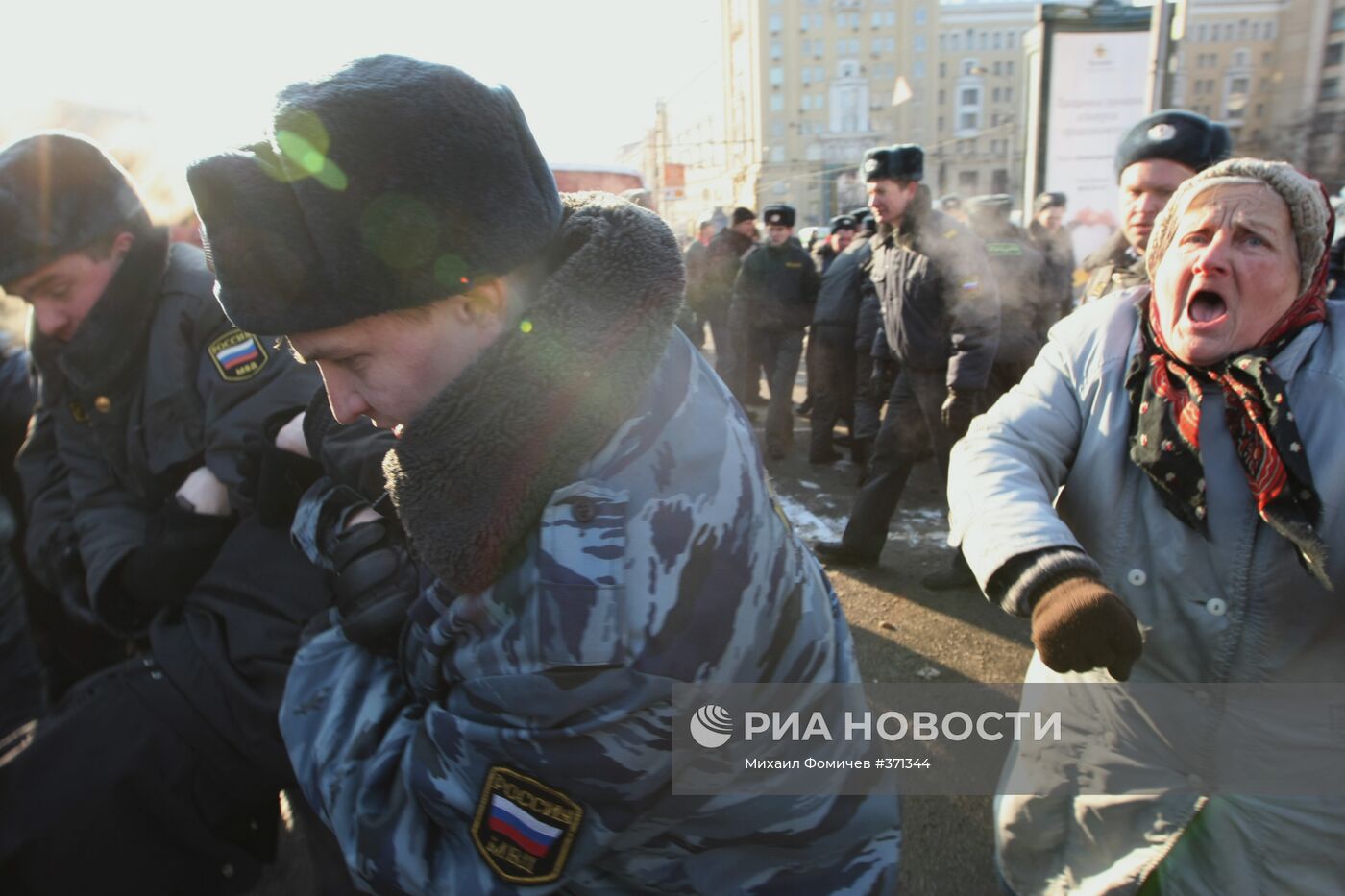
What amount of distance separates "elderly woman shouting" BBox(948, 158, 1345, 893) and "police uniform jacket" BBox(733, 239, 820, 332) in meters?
5.41

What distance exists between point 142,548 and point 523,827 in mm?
1335

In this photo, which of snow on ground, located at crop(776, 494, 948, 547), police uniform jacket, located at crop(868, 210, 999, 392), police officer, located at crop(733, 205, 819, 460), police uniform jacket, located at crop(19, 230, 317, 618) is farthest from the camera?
police officer, located at crop(733, 205, 819, 460)

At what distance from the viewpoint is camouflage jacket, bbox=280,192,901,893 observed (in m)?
0.88

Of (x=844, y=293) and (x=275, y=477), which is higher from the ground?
(x=275, y=477)

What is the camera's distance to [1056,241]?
7973mm

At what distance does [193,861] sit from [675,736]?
3.80 ft

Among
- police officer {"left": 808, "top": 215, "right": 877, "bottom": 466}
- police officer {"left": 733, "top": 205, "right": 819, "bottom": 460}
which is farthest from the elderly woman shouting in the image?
police officer {"left": 733, "top": 205, "right": 819, "bottom": 460}

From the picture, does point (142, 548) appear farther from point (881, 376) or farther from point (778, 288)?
point (778, 288)

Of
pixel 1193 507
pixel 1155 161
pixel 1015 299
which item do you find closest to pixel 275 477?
pixel 1193 507

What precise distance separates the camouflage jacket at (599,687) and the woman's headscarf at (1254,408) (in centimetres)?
71

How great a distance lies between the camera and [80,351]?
180 centimetres

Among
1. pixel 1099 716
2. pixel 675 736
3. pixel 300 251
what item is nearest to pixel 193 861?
pixel 675 736

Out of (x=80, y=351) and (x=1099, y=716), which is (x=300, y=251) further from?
(x=1099, y=716)

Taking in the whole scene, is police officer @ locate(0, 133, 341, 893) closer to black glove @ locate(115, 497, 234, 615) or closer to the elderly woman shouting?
black glove @ locate(115, 497, 234, 615)
